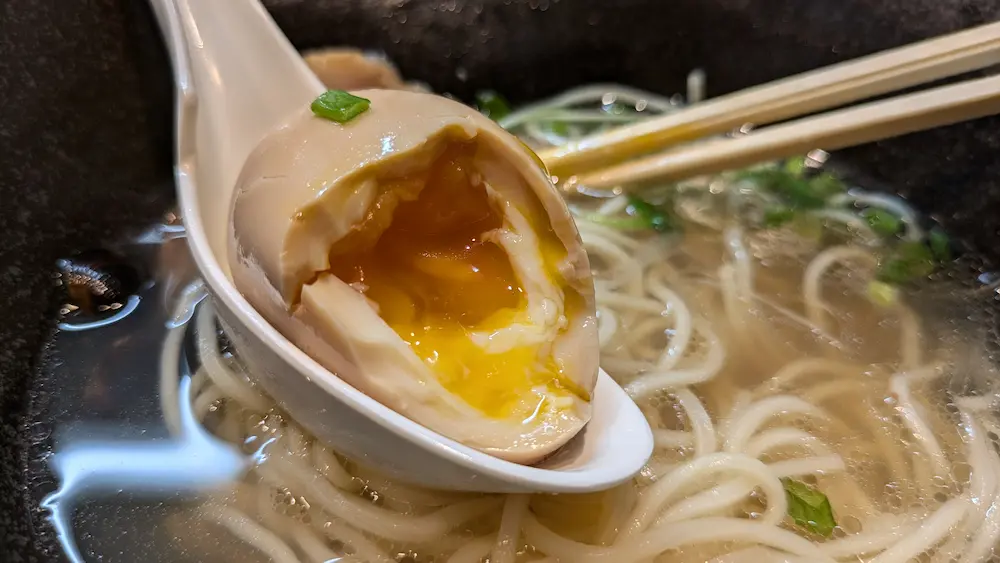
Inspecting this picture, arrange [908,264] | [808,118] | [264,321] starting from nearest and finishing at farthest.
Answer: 1. [264,321]
2. [808,118]
3. [908,264]

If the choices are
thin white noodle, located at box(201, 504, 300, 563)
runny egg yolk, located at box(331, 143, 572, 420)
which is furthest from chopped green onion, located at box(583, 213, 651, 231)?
thin white noodle, located at box(201, 504, 300, 563)

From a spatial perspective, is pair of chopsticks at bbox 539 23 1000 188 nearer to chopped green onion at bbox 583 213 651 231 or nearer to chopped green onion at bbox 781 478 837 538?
chopped green onion at bbox 583 213 651 231

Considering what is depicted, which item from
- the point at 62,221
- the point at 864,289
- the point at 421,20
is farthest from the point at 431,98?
the point at 864,289

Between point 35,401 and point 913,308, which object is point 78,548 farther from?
point 913,308

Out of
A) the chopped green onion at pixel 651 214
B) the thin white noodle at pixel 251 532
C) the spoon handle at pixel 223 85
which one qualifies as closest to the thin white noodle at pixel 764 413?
the chopped green onion at pixel 651 214

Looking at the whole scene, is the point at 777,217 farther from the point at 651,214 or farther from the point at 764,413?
the point at 764,413

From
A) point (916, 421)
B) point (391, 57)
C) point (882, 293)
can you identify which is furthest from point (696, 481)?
point (391, 57)
